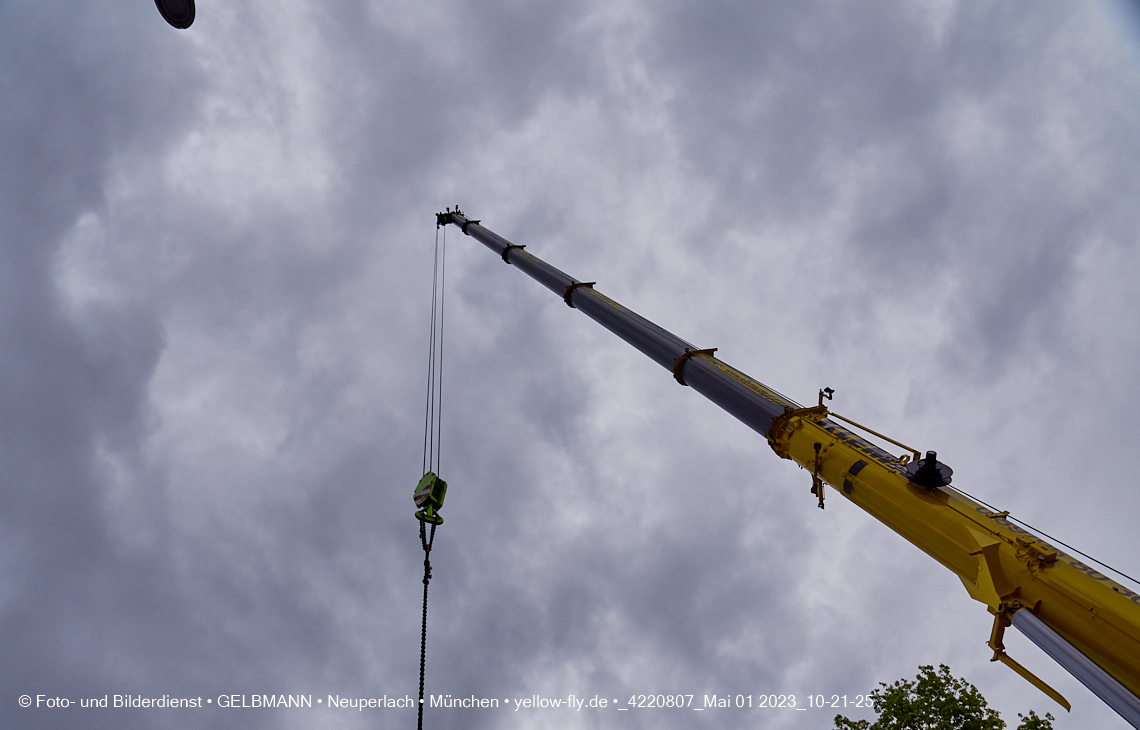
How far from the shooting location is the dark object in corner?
10.2 m

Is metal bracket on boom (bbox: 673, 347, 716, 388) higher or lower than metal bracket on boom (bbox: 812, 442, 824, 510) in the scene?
higher

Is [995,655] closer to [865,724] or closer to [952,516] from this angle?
[952,516]

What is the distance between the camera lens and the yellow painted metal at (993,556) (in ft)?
19.9

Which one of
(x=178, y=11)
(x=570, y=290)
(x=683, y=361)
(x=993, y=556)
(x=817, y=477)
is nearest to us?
(x=993, y=556)

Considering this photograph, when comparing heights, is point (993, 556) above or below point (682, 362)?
below

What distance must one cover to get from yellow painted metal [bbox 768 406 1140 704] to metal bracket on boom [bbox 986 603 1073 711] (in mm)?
24

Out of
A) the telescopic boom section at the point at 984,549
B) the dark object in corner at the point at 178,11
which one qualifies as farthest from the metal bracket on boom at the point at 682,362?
the dark object in corner at the point at 178,11

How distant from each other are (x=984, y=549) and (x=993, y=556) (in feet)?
0.47

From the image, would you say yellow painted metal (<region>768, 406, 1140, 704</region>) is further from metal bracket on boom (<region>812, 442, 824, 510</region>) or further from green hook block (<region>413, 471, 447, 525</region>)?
green hook block (<region>413, 471, 447, 525</region>)

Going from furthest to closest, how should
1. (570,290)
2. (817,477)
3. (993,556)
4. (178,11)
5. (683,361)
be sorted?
(570,290), (683,361), (178,11), (817,477), (993,556)

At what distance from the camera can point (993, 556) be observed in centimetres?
714

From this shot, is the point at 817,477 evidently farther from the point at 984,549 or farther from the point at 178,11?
the point at 178,11

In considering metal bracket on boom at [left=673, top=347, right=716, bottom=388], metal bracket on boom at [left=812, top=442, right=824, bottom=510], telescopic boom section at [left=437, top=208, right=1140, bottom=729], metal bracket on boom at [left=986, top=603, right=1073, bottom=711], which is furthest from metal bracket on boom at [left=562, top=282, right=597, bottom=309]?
metal bracket on boom at [left=986, top=603, right=1073, bottom=711]

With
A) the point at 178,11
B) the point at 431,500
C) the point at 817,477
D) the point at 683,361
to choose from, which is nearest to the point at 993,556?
the point at 817,477
